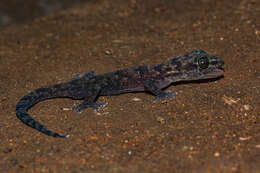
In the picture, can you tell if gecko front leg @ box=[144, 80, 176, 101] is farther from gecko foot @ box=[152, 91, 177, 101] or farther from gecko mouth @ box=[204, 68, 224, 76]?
gecko mouth @ box=[204, 68, 224, 76]

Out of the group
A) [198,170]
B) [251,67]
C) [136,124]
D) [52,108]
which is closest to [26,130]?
[52,108]

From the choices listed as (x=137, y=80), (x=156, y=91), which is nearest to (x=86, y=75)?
(x=137, y=80)

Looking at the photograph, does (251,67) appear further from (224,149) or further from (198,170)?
(198,170)

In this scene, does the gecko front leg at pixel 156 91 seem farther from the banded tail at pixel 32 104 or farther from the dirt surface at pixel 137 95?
the banded tail at pixel 32 104

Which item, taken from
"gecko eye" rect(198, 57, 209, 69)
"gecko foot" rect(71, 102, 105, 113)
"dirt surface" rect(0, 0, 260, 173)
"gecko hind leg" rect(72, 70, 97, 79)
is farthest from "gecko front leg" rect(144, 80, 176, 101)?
"gecko hind leg" rect(72, 70, 97, 79)

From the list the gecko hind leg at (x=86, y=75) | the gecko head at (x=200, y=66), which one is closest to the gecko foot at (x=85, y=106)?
the gecko hind leg at (x=86, y=75)

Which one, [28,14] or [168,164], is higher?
[28,14]

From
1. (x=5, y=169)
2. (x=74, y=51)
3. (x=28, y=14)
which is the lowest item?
(x=5, y=169)

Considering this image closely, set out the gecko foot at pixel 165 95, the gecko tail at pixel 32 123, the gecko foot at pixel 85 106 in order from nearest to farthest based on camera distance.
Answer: the gecko tail at pixel 32 123
the gecko foot at pixel 85 106
the gecko foot at pixel 165 95
